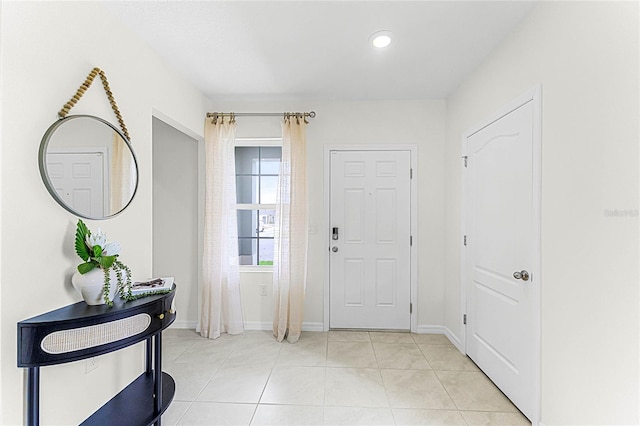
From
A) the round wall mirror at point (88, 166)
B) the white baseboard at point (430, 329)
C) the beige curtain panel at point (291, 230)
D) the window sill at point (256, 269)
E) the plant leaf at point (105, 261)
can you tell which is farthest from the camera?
the window sill at point (256, 269)

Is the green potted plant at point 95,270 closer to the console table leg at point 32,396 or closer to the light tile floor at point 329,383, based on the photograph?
the console table leg at point 32,396

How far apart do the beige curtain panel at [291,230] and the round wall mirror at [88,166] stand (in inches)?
59.7

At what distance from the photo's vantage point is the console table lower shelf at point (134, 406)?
1720 mm

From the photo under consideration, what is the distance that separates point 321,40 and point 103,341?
2230mm

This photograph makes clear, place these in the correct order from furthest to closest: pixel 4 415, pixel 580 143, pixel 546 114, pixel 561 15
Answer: pixel 546 114, pixel 561 15, pixel 580 143, pixel 4 415

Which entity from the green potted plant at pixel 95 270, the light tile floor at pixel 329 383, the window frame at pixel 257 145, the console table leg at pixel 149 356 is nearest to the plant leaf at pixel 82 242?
the green potted plant at pixel 95 270

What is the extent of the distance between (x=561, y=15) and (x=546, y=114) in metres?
0.50

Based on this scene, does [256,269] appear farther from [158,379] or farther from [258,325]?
[158,379]

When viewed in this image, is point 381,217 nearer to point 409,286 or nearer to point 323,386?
point 409,286

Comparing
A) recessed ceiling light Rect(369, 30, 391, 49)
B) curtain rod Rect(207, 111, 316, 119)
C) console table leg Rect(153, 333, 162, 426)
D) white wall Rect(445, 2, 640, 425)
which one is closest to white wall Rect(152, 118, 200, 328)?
curtain rod Rect(207, 111, 316, 119)

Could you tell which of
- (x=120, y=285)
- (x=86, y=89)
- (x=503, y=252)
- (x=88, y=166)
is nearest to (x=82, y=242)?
(x=120, y=285)

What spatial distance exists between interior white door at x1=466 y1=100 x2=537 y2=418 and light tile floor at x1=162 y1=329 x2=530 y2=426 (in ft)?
0.79

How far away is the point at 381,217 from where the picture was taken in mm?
3529

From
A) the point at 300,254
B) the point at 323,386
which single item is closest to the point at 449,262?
the point at 300,254
